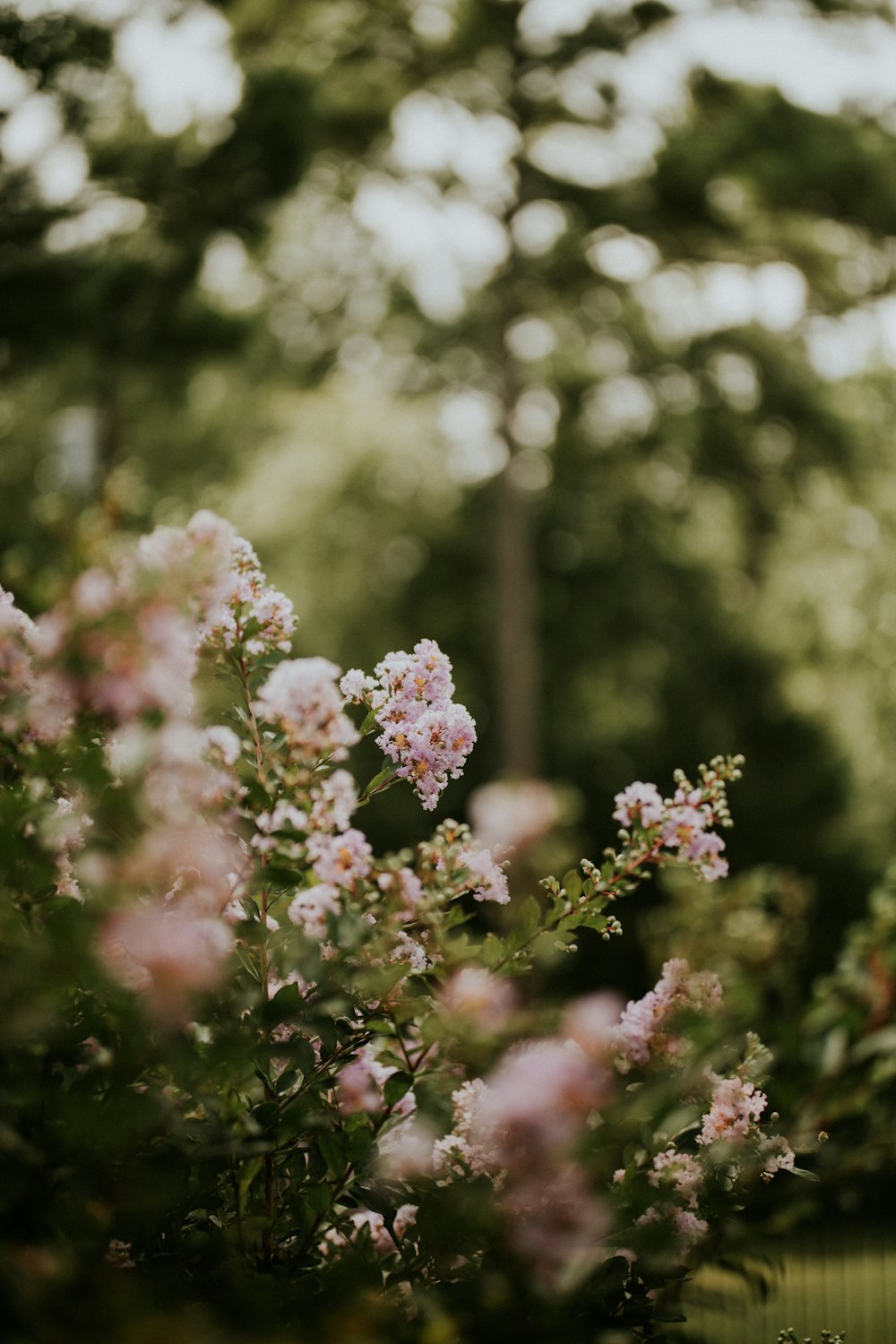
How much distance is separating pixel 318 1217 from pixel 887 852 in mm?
10387

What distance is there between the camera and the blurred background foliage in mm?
8742

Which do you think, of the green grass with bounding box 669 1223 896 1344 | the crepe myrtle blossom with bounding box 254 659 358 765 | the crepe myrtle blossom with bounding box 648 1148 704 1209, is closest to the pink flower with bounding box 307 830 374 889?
the crepe myrtle blossom with bounding box 254 659 358 765

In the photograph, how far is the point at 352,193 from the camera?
11492 millimetres

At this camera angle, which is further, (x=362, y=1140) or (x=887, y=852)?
(x=887, y=852)

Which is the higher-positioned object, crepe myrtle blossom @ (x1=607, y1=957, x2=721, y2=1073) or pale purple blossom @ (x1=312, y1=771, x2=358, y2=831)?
pale purple blossom @ (x1=312, y1=771, x2=358, y2=831)

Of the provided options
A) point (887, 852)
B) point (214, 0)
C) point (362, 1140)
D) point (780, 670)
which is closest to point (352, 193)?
point (214, 0)

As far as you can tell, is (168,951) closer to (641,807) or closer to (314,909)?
(314,909)

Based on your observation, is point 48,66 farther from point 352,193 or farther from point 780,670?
point 780,670

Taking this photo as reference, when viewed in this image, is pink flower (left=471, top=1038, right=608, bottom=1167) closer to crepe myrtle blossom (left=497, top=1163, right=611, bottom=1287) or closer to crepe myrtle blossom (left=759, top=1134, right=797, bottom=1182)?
crepe myrtle blossom (left=497, top=1163, right=611, bottom=1287)

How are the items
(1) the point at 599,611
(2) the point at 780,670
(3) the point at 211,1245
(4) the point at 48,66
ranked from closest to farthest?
1. (3) the point at 211,1245
2. (4) the point at 48,66
3. (2) the point at 780,670
4. (1) the point at 599,611

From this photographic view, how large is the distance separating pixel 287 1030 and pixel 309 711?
45 cm

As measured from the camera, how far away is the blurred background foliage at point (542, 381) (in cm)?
874

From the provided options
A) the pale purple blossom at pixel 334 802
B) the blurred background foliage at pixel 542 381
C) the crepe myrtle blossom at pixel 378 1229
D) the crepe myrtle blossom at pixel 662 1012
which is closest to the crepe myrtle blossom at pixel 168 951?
the pale purple blossom at pixel 334 802

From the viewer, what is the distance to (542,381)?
12.6m
